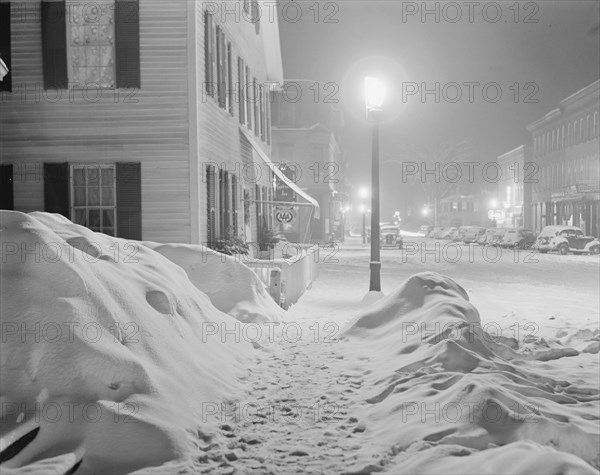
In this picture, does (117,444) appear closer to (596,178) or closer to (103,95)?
(103,95)

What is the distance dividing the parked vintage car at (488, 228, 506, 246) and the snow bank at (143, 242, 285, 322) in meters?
42.6

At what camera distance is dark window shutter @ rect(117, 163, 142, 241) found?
13.8 m

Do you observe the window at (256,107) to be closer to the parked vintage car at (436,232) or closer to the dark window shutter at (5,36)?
the dark window shutter at (5,36)

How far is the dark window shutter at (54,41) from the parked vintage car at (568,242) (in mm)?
31244

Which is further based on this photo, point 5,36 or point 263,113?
point 263,113

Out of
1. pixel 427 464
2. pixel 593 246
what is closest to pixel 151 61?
pixel 427 464

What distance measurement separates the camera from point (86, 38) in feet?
45.1

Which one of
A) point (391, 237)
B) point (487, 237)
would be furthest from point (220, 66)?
point (487, 237)

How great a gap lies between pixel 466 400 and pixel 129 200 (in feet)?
32.8

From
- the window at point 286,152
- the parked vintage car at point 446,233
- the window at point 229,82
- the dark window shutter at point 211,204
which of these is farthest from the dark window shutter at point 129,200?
the parked vintage car at point 446,233

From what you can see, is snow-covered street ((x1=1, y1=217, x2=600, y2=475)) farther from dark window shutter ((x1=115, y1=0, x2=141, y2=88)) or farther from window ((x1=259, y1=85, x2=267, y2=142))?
window ((x1=259, y1=85, x2=267, y2=142))

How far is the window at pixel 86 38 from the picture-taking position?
13.7m

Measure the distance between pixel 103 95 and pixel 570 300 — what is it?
11.2 meters

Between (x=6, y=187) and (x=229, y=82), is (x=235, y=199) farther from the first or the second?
(x=6, y=187)
